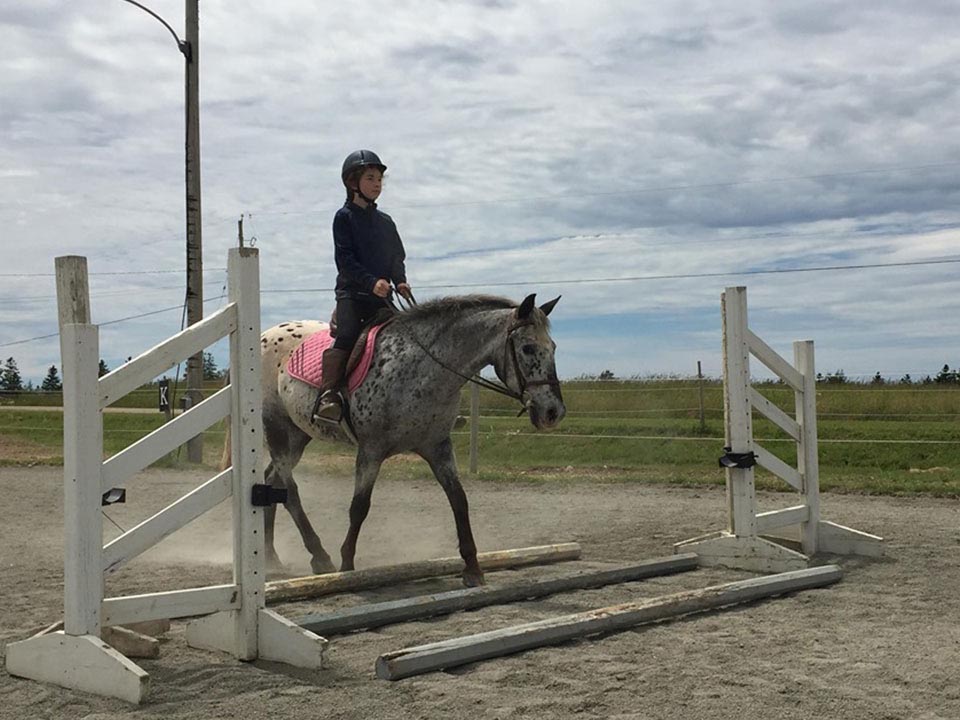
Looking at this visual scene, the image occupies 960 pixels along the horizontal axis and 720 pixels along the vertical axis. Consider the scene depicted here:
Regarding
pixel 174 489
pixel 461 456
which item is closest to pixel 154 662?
pixel 174 489

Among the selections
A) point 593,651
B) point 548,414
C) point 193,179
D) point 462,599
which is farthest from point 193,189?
point 593,651

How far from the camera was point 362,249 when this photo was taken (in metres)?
6.51

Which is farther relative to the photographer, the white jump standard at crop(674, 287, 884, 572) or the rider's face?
the white jump standard at crop(674, 287, 884, 572)

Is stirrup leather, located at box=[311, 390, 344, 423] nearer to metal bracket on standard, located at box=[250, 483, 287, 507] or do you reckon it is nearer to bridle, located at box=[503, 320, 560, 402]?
bridle, located at box=[503, 320, 560, 402]

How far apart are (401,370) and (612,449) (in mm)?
9615

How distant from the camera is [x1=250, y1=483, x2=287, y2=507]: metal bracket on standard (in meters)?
4.51

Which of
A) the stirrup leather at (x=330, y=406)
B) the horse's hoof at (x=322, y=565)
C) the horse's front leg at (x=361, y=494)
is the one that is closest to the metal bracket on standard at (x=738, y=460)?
the horse's front leg at (x=361, y=494)

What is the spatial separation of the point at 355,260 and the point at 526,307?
4.32 ft

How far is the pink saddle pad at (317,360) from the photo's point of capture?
21.2ft

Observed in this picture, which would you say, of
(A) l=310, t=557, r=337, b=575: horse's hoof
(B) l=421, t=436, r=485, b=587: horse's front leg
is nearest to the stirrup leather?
(B) l=421, t=436, r=485, b=587: horse's front leg

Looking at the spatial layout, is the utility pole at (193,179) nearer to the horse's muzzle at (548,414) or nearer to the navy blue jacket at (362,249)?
the navy blue jacket at (362,249)

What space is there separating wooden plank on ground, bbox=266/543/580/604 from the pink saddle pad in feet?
4.03

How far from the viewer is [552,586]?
5.78m

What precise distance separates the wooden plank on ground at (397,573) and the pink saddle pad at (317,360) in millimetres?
1229
